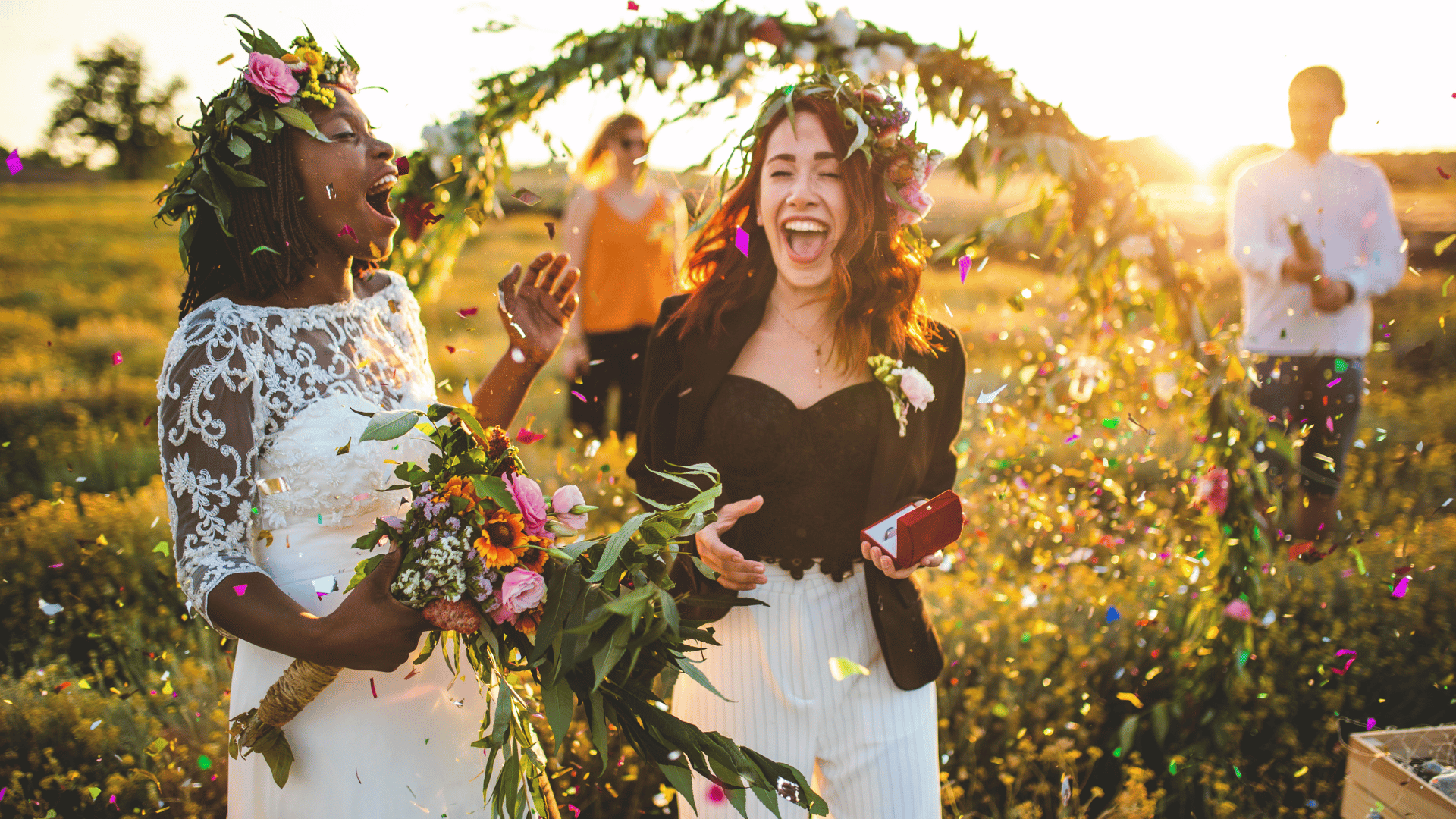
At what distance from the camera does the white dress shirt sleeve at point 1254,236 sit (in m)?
4.04

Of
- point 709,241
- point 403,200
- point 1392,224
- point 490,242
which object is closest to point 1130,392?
point 1392,224

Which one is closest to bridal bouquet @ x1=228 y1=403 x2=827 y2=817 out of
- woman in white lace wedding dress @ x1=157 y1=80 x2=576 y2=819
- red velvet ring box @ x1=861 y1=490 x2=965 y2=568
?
woman in white lace wedding dress @ x1=157 y1=80 x2=576 y2=819

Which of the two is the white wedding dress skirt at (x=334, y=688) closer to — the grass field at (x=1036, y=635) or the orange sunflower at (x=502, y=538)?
the orange sunflower at (x=502, y=538)

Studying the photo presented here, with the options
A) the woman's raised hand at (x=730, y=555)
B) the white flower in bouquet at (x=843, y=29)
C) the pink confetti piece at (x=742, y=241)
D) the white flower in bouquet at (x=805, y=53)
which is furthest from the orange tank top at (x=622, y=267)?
the woman's raised hand at (x=730, y=555)

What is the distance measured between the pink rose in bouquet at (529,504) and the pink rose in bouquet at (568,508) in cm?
7

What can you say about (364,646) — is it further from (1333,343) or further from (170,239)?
(170,239)

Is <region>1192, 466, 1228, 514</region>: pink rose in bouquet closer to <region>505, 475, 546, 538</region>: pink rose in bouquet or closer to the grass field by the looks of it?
the grass field

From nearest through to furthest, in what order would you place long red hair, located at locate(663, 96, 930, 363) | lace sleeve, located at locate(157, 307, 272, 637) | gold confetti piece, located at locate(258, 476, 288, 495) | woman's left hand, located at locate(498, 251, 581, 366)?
lace sleeve, located at locate(157, 307, 272, 637)
gold confetti piece, located at locate(258, 476, 288, 495)
long red hair, located at locate(663, 96, 930, 363)
woman's left hand, located at locate(498, 251, 581, 366)

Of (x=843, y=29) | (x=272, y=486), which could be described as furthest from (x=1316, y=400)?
(x=272, y=486)

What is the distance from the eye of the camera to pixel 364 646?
5.20 feet

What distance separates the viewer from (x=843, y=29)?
Result: 3.04m

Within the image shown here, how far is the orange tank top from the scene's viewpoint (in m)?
5.43

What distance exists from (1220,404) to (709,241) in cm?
184

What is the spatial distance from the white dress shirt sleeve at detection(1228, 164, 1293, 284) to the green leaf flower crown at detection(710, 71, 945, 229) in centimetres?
254
